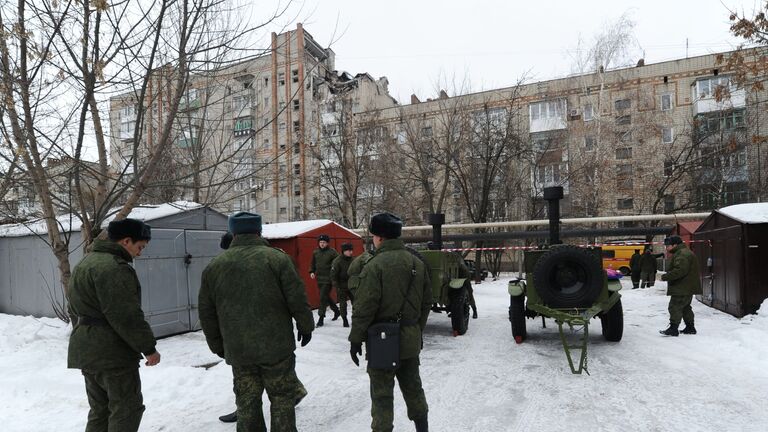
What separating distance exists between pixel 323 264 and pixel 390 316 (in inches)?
247

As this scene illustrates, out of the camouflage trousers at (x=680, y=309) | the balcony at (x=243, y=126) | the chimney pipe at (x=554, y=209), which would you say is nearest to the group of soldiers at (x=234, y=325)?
the balcony at (x=243, y=126)

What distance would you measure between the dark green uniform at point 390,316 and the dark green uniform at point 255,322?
0.50m

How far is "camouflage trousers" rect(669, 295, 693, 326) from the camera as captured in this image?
7605 millimetres

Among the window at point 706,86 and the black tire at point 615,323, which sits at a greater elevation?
the window at point 706,86

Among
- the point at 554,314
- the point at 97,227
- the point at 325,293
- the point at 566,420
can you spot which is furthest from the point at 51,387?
the point at 554,314

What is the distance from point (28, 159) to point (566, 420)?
25.1ft

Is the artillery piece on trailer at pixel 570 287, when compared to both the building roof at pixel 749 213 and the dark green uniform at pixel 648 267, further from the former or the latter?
the dark green uniform at pixel 648 267

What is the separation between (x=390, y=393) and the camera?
10.9 feet

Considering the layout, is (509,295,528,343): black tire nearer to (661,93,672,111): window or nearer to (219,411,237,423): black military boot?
(219,411,237,423): black military boot

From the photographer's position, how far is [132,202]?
22.7ft

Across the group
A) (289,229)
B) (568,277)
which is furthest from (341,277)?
(568,277)

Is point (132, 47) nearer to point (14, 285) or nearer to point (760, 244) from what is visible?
point (14, 285)

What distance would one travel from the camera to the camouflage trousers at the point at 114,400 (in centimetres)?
301

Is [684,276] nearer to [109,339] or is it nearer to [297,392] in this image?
[297,392]
